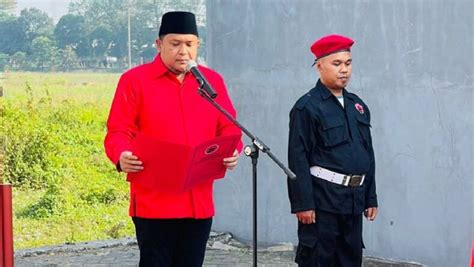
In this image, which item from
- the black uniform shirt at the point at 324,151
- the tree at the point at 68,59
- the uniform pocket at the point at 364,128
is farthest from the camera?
the tree at the point at 68,59

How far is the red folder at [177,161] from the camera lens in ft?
16.6

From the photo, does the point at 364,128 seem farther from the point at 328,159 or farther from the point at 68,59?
the point at 68,59

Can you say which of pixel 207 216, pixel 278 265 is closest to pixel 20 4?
pixel 278 265

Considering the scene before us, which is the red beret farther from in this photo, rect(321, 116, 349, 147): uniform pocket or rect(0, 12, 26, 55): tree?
rect(0, 12, 26, 55): tree

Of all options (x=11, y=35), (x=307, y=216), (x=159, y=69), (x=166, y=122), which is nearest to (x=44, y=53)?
(x=11, y=35)

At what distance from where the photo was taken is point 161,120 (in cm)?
533

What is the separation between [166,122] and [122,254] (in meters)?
3.84

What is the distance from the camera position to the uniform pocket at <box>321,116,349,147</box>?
19.8ft

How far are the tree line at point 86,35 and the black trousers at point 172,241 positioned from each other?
409 centimetres

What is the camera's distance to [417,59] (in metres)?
7.67

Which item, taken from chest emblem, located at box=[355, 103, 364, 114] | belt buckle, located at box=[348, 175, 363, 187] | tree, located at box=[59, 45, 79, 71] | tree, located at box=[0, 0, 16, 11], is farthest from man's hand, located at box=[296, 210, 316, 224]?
tree, located at box=[0, 0, 16, 11]

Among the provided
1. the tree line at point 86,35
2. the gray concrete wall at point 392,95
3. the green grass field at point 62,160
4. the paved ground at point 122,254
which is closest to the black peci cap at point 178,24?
the gray concrete wall at point 392,95

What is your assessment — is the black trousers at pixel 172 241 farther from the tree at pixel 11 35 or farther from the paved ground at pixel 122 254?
the tree at pixel 11 35

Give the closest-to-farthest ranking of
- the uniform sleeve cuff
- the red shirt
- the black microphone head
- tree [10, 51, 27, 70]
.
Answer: the black microphone head → the red shirt → the uniform sleeve cuff → tree [10, 51, 27, 70]
